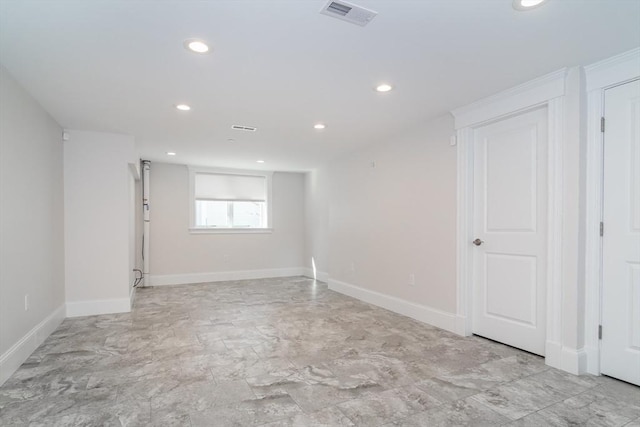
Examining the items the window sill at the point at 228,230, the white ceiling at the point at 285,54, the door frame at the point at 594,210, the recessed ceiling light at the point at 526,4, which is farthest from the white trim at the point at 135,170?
the door frame at the point at 594,210

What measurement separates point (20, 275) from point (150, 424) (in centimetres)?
193

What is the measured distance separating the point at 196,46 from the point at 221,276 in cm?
549

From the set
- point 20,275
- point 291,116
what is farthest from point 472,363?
point 20,275

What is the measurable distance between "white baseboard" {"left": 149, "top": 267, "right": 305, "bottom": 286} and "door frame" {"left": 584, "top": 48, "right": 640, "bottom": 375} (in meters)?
5.78

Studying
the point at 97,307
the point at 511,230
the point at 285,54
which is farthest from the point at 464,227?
the point at 97,307

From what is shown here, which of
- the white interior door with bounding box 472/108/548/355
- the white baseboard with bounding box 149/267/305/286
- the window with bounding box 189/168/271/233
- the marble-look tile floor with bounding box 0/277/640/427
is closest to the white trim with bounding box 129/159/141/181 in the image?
the window with bounding box 189/168/271/233

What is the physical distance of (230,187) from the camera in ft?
23.9

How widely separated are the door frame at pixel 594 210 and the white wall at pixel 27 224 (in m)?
4.30

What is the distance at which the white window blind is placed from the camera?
7.03 m

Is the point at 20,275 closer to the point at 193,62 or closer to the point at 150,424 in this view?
the point at 150,424

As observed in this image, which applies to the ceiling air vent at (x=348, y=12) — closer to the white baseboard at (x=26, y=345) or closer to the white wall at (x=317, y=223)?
the white baseboard at (x=26, y=345)

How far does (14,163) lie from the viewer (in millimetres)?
2805

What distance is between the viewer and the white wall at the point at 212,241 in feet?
21.7

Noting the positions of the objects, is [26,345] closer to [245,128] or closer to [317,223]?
[245,128]
